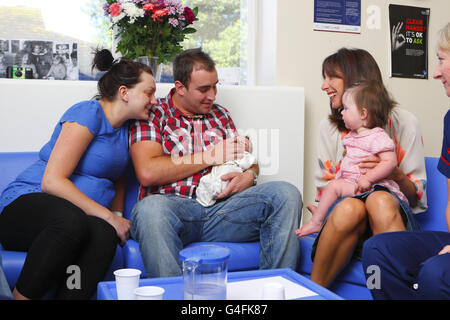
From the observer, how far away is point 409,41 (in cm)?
295

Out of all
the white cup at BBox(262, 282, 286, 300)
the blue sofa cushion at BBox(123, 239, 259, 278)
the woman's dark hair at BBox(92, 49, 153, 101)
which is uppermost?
the woman's dark hair at BBox(92, 49, 153, 101)

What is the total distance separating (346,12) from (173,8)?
1080mm

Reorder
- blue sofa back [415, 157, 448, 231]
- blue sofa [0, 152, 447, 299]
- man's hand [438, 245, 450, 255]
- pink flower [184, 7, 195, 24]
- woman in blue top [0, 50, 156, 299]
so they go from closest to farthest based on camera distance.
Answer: man's hand [438, 245, 450, 255]
woman in blue top [0, 50, 156, 299]
blue sofa [0, 152, 447, 299]
blue sofa back [415, 157, 448, 231]
pink flower [184, 7, 195, 24]

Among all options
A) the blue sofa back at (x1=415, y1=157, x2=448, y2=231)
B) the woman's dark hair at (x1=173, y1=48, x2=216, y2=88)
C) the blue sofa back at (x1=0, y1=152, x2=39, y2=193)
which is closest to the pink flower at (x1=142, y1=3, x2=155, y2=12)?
the woman's dark hair at (x1=173, y1=48, x2=216, y2=88)

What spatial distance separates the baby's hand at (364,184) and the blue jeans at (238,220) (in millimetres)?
251

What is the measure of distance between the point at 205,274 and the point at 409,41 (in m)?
2.42

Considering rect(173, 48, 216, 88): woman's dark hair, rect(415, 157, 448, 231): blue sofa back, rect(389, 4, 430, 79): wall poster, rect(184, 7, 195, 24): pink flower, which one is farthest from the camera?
rect(389, 4, 430, 79): wall poster

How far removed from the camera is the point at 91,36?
2699 mm

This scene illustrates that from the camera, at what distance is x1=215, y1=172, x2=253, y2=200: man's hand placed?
201 centimetres

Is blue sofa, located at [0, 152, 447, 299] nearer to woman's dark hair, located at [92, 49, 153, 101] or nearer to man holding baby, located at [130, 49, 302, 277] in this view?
man holding baby, located at [130, 49, 302, 277]

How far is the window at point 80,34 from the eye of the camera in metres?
2.50

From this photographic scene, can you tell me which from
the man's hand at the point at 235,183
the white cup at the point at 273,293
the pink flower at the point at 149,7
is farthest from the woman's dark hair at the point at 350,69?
the white cup at the point at 273,293
